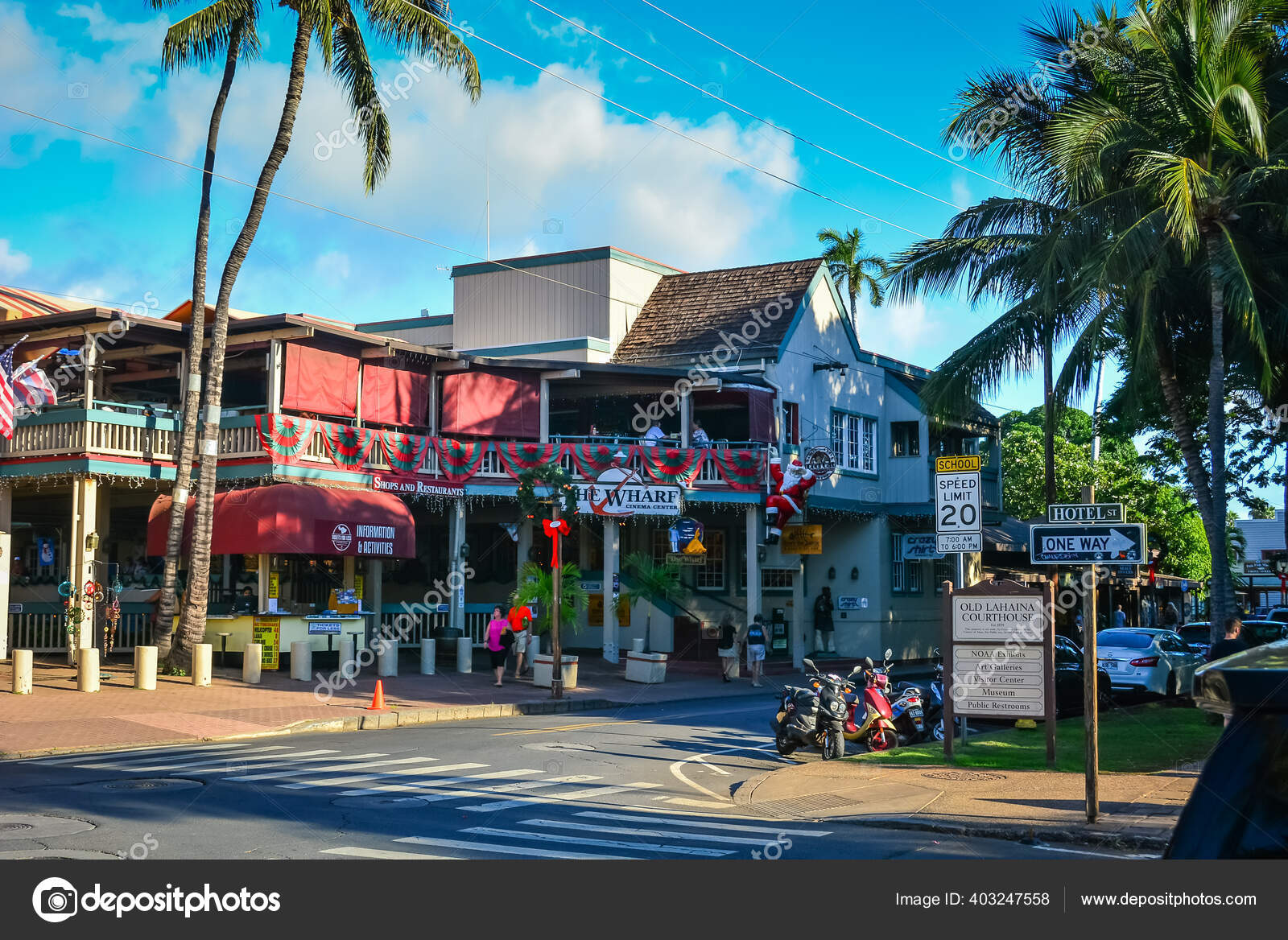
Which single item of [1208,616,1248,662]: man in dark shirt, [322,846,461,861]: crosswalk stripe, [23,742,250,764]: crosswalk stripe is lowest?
[23,742,250,764]: crosswalk stripe

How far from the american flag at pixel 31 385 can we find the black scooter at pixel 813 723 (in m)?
15.7

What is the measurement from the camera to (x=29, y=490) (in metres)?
25.9

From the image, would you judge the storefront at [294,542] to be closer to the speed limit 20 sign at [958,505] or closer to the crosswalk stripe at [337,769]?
the crosswalk stripe at [337,769]

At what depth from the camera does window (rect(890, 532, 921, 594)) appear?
36906 mm

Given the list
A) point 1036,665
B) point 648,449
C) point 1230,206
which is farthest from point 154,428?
point 1230,206

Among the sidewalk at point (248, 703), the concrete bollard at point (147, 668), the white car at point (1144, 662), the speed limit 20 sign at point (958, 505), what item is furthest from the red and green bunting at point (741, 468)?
the speed limit 20 sign at point (958, 505)

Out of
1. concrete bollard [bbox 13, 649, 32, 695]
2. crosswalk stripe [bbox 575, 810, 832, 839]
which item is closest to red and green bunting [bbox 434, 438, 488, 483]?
concrete bollard [bbox 13, 649, 32, 695]

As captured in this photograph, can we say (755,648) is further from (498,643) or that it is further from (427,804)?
(427,804)

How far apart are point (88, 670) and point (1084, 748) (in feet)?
52.6

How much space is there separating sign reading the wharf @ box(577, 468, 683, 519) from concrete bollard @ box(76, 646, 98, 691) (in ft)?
37.4

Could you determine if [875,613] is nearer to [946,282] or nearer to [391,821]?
[946,282]

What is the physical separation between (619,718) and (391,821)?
1022 cm

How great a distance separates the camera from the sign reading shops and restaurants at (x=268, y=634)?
2420cm

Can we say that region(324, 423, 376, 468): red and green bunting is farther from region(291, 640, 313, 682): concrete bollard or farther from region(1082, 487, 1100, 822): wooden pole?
region(1082, 487, 1100, 822): wooden pole
